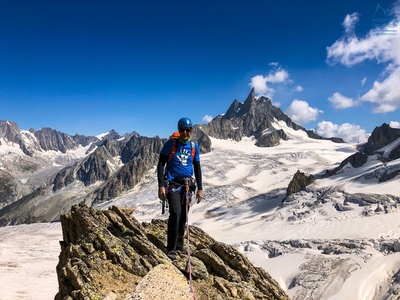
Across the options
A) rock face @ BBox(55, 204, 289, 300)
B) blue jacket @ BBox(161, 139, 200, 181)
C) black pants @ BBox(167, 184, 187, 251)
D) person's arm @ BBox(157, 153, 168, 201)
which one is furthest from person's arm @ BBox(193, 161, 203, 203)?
rock face @ BBox(55, 204, 289, 300)

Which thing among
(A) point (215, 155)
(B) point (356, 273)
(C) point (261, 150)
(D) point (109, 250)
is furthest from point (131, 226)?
(C) point (261, 150)

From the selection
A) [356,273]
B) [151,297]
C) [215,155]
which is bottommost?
[356,273]

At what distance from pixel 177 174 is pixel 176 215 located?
1.18m

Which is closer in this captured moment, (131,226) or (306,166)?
(131,226)

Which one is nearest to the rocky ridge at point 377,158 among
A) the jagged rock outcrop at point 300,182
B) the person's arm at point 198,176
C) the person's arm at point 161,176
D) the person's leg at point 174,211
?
the jagged rock outcrop at point 300,182

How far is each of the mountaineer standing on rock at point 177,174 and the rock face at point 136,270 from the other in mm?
1049

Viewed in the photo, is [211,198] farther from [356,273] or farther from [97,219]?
[97,219]

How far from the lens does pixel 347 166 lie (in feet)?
325

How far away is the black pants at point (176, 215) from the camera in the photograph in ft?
27.2

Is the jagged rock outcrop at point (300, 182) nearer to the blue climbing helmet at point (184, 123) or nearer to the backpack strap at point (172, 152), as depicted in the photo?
the backpack strap at point (172, 152)

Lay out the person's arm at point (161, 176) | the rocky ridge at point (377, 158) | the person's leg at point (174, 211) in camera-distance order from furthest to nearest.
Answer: the rocky ridge at point (377, 158), the person's leg at point (174, 211), the person's arm at point (161, 176)

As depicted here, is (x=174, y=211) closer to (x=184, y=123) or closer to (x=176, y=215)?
(x=176, y=215)

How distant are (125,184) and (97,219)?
16003 cm

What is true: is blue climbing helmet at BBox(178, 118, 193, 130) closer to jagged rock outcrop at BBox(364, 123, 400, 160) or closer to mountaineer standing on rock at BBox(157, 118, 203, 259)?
mountaineer standing on rock at BBox(157, 118, 203, 259)
